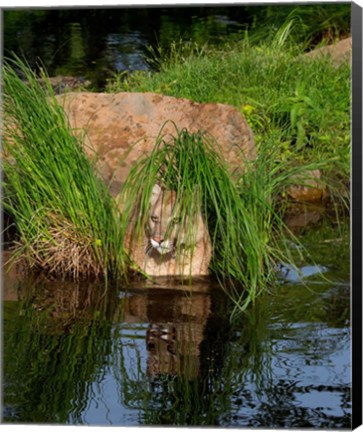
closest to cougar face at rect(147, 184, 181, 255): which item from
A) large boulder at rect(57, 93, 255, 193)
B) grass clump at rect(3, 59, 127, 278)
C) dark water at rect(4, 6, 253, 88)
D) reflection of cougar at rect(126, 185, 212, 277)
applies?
reflection of cougar at rect(126, 185, 212, 277)

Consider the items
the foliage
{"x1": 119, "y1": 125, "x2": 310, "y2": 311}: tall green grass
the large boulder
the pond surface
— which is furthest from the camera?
the foliage

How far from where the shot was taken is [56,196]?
20.3ft

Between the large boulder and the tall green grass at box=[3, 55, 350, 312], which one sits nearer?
the tall green grass at box=[3, 55, 350, 312]

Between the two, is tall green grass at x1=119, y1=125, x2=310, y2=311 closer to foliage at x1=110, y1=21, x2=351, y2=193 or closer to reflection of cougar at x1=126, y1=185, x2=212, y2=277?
reflection of cougar at x1=126, y1=185, x2=212, y2=277

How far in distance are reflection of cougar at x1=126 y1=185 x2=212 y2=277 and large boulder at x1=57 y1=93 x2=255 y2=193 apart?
1.62ft

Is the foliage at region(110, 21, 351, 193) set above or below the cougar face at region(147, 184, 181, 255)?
above

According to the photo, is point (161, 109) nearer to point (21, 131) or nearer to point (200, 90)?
point (21, 131)

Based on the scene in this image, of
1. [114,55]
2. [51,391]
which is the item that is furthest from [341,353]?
[114,55]

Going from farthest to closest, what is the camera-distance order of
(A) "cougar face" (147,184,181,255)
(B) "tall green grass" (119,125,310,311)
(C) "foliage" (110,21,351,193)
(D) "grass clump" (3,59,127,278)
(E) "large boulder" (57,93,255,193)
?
(C) "foliage" (110,21,351,193) → (E) "large boulder" (57,93,255,193) → (D) "grass clump" (3,59,127,278) → (B) "tall green grass" (119,125,310,311) → (A) "cougar face" (147,184,181,255)

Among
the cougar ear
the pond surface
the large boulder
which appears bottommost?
the pond surface

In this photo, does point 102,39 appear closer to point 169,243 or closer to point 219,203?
point 219,203

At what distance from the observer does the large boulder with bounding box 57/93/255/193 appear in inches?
261

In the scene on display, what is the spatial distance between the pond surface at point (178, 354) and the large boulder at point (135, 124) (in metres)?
0.85

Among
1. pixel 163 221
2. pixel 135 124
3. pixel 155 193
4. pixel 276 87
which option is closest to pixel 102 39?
pixel 276 87
